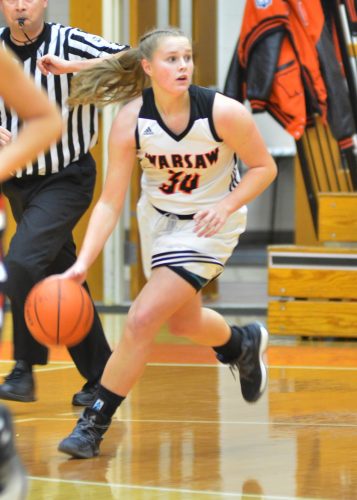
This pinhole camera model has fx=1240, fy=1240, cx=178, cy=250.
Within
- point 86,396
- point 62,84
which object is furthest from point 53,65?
point 86,396

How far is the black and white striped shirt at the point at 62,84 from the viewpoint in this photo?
5574 millimetres

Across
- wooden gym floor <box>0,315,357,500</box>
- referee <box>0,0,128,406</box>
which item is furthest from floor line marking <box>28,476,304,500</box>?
referee <box>0,0,128,406</box>

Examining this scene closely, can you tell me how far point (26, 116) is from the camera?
9.69ft

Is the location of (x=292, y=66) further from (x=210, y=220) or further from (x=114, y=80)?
(x=210, y=220)

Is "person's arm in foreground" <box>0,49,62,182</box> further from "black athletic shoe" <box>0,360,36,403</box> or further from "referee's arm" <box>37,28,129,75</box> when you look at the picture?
"black athletic shoe" <box>0,360,36,403</box>

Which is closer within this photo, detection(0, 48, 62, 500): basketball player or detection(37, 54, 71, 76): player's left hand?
detection(0, 48, 62, 500): basketball player

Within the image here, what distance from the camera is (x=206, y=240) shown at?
4750mm

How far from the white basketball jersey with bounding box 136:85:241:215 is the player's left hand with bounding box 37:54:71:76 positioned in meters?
0.67

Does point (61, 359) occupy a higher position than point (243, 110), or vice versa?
point (243, 110)

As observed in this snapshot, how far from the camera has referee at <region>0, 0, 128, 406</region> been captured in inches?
213

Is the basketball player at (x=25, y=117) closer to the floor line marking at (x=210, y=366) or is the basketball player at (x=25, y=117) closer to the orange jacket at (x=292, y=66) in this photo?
the floor line marking at (x=210, y=366)

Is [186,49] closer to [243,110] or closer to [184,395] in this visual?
[243,110]

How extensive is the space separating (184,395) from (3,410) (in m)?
3.32

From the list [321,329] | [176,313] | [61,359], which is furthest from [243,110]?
[321,329]
